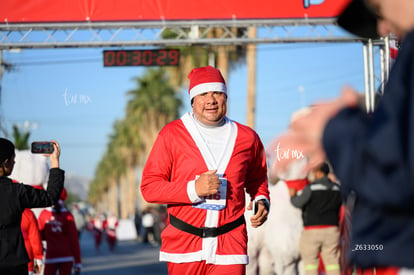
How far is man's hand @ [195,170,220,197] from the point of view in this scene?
15.6 feet

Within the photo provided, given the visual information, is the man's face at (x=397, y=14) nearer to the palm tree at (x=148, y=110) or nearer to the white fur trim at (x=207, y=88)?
the white fur trim at (x=207, y=88)

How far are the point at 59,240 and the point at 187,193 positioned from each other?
4893 mm

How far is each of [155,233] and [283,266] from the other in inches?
964

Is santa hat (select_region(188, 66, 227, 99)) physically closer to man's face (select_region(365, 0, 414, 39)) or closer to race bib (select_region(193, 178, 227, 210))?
race bib (select_region(193, 178, 227, 210))

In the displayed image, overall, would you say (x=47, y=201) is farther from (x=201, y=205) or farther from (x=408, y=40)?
(x=408, y=40)

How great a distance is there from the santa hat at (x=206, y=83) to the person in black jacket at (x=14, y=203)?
115 centimetres

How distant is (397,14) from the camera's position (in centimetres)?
189

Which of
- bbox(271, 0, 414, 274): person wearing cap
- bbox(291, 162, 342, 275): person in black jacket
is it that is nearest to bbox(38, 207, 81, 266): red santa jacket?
bbox(291, 162, 342, 275): person in black jacket

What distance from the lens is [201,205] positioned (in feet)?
16.5

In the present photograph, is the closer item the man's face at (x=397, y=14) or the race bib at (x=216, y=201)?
the man's face at (x=397, y=14)

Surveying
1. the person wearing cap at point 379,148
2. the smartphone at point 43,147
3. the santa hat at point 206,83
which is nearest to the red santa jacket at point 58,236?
the smartphone at point 43,147

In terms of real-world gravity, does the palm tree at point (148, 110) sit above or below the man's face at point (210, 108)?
above

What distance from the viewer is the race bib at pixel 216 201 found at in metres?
5.04

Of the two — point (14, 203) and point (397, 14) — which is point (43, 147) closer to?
point (14, 203)
